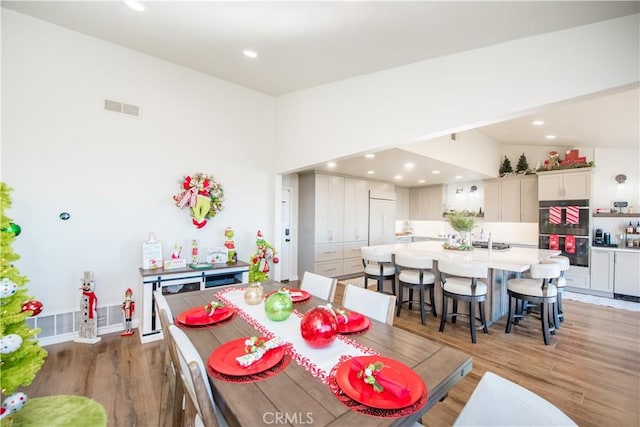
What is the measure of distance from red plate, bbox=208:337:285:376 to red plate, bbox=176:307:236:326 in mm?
320

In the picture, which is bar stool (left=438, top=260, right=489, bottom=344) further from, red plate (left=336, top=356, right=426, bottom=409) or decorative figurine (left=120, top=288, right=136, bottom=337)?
decorative figurine (left=120, top=288, right=136, bottom=337)

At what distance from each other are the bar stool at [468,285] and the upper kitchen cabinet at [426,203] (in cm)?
475

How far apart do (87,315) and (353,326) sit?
311 cm

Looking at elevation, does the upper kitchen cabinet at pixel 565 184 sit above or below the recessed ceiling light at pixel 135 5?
below

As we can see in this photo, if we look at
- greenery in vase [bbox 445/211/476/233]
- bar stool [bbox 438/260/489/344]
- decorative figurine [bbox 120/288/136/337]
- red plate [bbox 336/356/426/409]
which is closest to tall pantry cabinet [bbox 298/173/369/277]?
greenery in vase [bbox 445/211/476/233]

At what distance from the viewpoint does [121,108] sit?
330 cm

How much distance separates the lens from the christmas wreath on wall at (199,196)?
11.9 ft

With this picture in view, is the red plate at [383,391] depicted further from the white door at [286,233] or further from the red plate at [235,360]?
the white door at [286,233]

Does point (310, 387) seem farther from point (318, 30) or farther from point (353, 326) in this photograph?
point (318, 30)

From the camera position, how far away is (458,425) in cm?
105

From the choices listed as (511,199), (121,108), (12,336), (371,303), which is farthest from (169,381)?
(511,199)

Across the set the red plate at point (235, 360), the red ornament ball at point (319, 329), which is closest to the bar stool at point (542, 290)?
the red ornament ball at point (319, 329)

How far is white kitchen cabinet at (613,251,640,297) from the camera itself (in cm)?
456

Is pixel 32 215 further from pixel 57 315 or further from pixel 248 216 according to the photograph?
pixel 248 216
